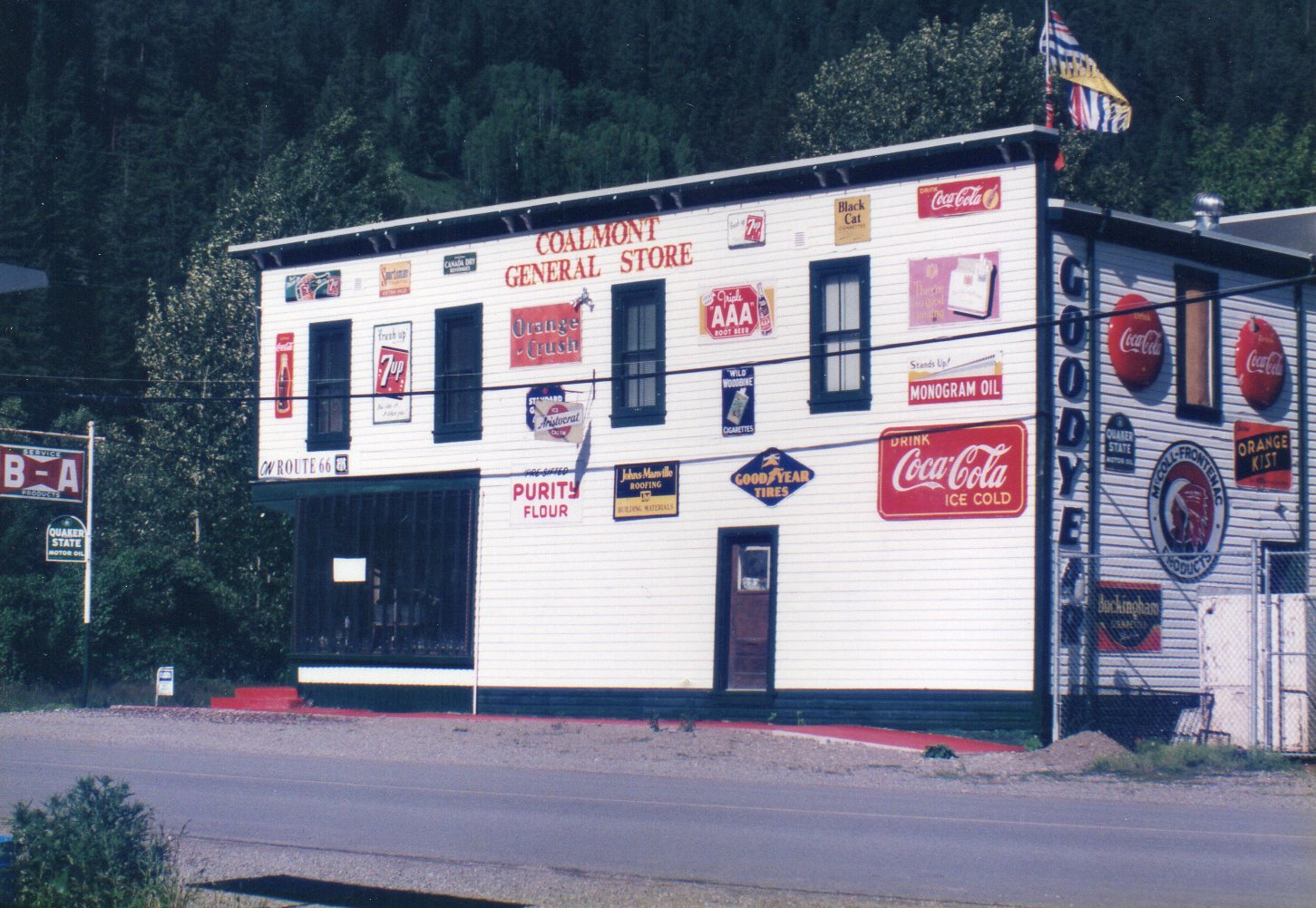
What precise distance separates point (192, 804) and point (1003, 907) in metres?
8.25

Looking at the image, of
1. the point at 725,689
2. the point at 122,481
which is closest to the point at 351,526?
the point at 725,689

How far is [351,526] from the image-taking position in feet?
92.8

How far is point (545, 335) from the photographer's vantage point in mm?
26219

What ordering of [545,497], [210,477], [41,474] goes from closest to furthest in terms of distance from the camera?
[545,497] → [41,474] → [210,477]

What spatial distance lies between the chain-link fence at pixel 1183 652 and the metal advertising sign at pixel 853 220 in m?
5.39

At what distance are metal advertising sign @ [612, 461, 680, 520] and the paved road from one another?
695 centimetres

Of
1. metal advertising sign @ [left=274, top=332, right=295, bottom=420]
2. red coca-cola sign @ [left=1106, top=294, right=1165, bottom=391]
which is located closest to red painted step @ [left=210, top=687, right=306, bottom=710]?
metal advertising sign @ [left=274, top=332, right=295, bottom=420]

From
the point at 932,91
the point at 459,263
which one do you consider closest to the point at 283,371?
the point at 459,263

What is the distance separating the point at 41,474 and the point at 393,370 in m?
8.13

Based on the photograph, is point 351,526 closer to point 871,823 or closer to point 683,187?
point 683,187

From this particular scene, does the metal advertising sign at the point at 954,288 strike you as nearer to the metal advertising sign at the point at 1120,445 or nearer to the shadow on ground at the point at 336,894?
the metal advertising sign at the point at 1120,445

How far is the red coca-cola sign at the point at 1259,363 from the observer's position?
24203 mm

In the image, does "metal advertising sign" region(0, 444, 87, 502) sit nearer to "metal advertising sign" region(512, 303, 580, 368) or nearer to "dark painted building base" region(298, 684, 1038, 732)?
"dark painted building base" region(298, 684, 1038, 732)

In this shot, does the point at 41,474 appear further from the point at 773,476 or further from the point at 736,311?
the point at 773,476
